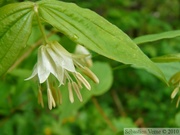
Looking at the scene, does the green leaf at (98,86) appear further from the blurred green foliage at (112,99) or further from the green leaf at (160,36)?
the green leaf at (160,36)

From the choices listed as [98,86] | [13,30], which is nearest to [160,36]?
[13,30]

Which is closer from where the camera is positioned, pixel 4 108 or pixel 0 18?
pixel 0 18

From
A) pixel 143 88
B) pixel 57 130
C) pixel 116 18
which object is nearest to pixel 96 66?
pixel 57 130

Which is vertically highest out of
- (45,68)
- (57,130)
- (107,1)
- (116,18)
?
(107,1)

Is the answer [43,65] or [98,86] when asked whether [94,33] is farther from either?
[98,86]

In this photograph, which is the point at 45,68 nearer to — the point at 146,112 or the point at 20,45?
the point at 20,45

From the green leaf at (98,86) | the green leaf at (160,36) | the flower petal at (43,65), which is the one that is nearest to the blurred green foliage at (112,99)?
the green leaf at (98,86)

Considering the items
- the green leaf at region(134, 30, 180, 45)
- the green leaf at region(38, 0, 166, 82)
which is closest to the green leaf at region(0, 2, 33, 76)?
the green leaf at region(38, 0, 166, 82)
